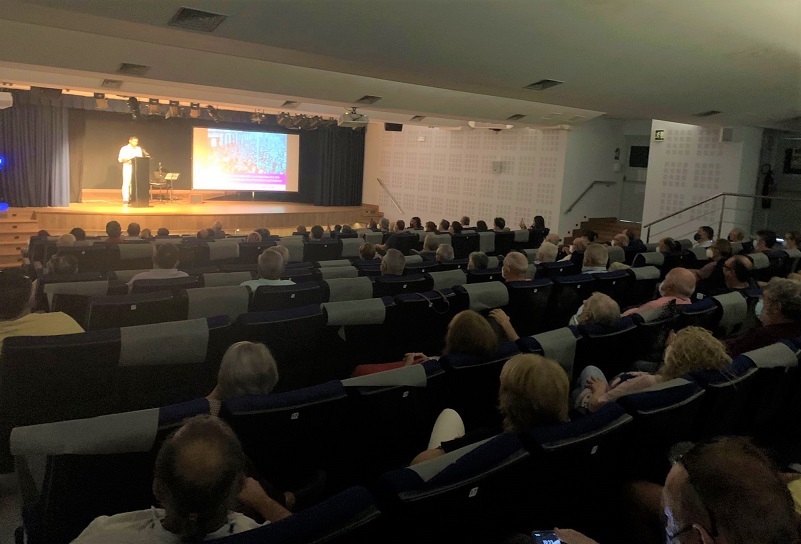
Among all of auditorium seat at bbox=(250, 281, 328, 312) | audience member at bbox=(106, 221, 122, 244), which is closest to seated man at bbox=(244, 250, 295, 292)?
auditorium seat at bbox=(250, 281, 328, 312)

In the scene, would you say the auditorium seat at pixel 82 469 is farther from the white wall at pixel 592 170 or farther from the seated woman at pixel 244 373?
the white wall at pixel 592 170

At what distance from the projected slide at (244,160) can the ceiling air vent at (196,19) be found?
11993 millimetres

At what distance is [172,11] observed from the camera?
3967 millimetres

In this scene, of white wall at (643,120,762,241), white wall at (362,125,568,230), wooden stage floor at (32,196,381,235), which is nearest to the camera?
white wall at (643,120,762,241)

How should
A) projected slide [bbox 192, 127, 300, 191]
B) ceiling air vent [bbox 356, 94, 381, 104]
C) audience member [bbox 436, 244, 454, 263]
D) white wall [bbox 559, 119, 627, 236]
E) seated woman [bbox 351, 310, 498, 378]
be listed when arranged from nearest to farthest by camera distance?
seated woman [bbox 351, 310, 498, 378], audience member [bbox 436, 244, 454, 263], ceiling air vent [bbox 356, 94, 381, 104], white wall [bbox 559, 119, 627, 236], projected slide [bbox 192, 127, 300, 191]

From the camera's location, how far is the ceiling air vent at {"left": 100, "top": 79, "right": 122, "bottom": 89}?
8.11 metres

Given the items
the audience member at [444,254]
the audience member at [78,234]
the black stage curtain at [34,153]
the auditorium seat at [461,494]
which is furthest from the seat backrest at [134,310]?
the black stage curtain at [34,153]

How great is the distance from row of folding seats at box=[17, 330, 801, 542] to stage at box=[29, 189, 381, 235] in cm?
1144

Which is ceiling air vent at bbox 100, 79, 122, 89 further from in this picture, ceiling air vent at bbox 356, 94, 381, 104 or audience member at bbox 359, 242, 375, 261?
audience member at bbox 359, 242, 375, 261

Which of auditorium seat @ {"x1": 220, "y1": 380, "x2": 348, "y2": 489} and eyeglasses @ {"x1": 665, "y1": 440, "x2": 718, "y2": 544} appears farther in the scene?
auditorium seat @ {"x1": 220, "y1": 380, "x2": 348, "y2": 489}

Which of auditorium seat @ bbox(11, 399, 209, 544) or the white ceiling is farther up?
the white ceiling

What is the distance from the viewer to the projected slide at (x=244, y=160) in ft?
51.5

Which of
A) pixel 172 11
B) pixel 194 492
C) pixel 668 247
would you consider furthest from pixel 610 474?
pixel 668 247

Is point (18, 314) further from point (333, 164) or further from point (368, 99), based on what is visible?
point (333, 164)
